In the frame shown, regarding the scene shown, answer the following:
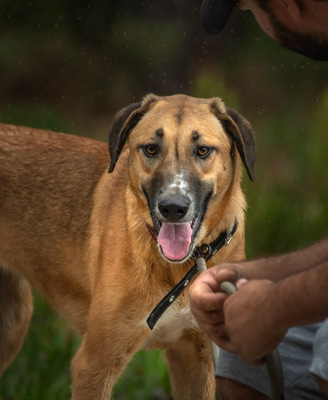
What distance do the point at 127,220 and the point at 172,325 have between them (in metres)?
0.49

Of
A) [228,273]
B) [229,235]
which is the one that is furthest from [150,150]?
[228,273]

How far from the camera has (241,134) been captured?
358cm

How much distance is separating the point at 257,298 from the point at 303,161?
413cm

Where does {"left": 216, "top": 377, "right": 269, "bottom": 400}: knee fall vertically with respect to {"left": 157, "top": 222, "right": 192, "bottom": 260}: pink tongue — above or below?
above

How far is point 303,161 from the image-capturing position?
5992 mm

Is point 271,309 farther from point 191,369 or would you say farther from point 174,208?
point 191,369

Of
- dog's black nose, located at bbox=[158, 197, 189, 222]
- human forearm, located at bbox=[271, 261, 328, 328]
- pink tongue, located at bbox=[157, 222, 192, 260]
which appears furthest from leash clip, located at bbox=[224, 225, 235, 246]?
human forearm, located at bbox=[271, 261, 328, 328]

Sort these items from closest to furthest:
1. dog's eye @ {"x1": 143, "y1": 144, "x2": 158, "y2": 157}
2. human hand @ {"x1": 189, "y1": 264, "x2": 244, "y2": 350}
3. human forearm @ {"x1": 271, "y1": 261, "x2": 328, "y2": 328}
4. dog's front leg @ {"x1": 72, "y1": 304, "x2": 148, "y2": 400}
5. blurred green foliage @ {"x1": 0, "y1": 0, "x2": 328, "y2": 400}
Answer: human forearm @ {"x1": 271, "y1": 261, "x2": 328, "y2": 328} < human hand @ {"x1": 189, "y1": 264, "x2": 244, "y2": 350} < dog's eye @ {"x1": 143, "y1": 144, "x2": 158, "y2": 157} < dog's front leg @ {"x1": 72, "y1": 304, "x2": 148, "y2": 400} < blurred green foliage @ {"x1": 0, "y1": 0, "x2": 328, "y2": 400}

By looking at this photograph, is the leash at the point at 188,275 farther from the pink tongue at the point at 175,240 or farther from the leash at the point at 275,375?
the leash at the point at 275,375

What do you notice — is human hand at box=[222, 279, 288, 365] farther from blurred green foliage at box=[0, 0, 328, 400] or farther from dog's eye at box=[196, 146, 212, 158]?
blurred green foliage at box=[0, 0, 328, 400]

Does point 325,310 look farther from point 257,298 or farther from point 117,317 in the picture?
point 117,317

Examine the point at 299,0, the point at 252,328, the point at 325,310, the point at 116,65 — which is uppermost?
the point at 299,0

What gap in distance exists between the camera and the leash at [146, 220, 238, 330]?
11.6 ft

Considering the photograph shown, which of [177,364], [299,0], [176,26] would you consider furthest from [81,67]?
[299,0]
